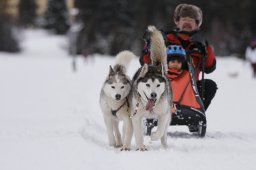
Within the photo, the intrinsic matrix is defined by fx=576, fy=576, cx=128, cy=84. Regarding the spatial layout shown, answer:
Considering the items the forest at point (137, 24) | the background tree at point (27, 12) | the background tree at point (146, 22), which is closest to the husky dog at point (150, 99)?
the background tree at point (146, 22)

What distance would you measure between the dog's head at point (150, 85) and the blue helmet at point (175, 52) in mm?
1023

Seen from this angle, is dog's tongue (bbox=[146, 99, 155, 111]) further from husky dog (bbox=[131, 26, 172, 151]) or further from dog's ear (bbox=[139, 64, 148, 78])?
dog's ear (bbox=[139, 64, 148, 78])

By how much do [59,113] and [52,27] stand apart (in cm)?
8363

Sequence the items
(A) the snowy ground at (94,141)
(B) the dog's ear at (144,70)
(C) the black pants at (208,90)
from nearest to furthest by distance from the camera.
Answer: (A) the snowy ground at (94,141) → (B) the dog's ear at (144,70) → (C) the black pants at (208,90)

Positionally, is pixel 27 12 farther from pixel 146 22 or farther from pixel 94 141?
pixel 94 141

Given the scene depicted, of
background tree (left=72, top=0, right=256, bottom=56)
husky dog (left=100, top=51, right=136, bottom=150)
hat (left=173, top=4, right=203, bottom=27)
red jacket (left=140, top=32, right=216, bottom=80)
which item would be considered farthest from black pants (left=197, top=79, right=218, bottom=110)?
background tree (left=72, top=0, right=256, bottom=56)

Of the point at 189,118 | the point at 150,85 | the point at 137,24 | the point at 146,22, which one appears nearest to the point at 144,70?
the point at 150,85

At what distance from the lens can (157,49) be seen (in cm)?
616

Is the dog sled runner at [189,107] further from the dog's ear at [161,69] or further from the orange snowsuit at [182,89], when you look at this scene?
the dog's ear at [161,69]

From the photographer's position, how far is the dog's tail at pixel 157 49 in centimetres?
612

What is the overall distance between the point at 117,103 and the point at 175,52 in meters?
1.18

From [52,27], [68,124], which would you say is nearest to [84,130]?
[68,124]

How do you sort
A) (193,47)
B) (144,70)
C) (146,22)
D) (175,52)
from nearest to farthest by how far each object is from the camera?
(144,70), (175,52), (193,47), (146,22)

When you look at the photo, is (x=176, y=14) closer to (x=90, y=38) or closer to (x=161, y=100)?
(x=161, y=100)
